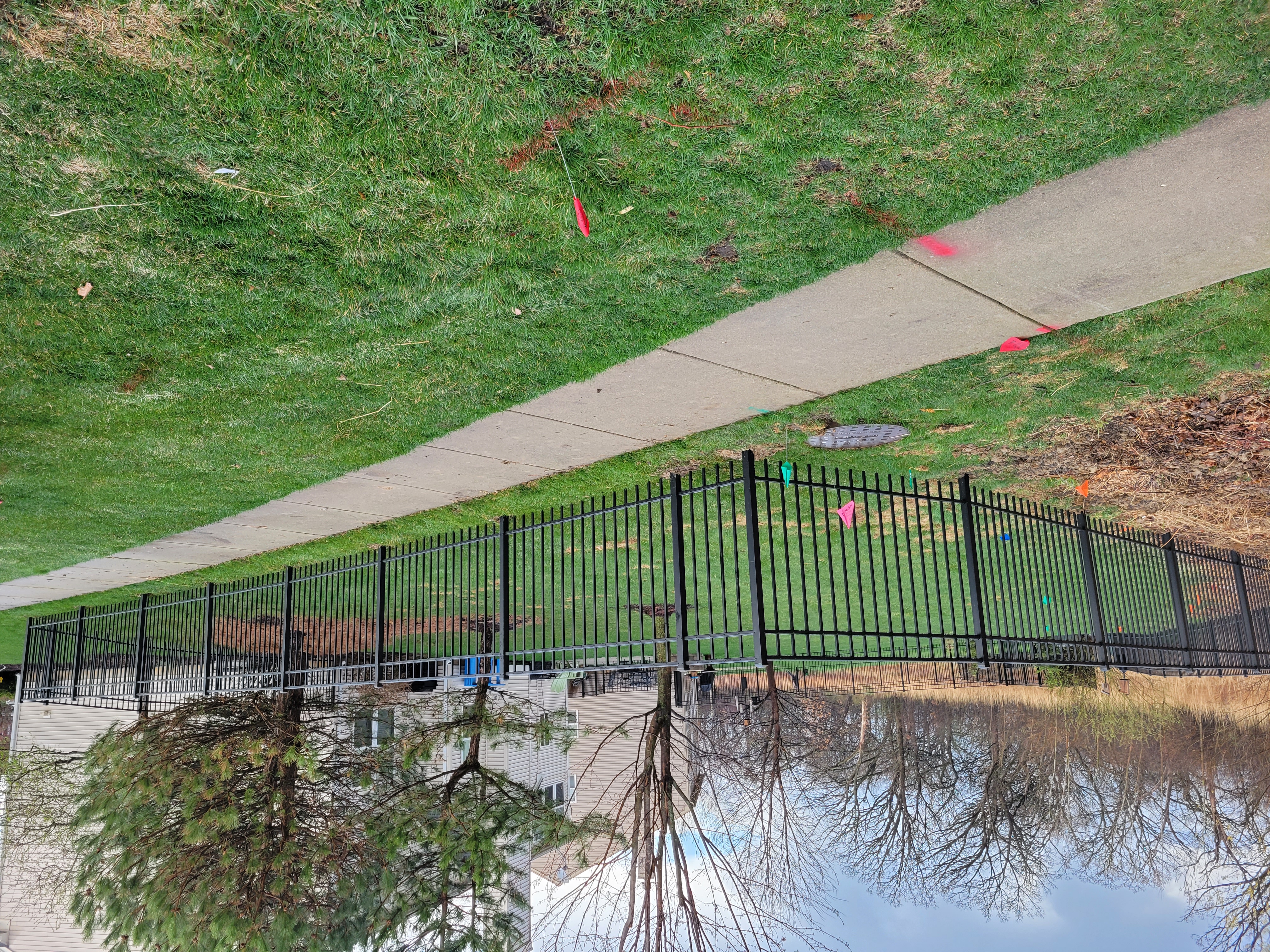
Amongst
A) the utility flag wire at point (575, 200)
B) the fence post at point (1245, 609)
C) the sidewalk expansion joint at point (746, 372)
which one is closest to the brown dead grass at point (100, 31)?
the utility flag wire at point (575, 200)

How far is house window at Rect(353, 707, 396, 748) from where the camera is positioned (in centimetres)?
953

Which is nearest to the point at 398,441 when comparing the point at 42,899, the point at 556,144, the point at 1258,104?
the point at 556,144

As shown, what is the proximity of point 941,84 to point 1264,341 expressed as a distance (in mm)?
3454

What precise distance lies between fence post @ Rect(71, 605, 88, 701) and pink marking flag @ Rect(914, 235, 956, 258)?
538 inches

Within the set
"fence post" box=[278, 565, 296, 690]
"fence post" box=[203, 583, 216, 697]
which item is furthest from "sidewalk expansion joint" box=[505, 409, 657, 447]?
"fence post" box=[203, 583, 216, 697]

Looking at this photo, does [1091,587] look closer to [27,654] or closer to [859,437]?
[859,437]

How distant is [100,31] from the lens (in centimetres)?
350

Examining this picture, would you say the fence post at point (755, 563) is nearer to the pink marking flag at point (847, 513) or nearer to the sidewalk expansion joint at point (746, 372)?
the sidewalk expansion joint at point (746, 372)

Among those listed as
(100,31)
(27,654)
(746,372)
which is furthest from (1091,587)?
(27,654)

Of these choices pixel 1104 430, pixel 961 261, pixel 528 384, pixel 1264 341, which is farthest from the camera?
pixel 1104 430

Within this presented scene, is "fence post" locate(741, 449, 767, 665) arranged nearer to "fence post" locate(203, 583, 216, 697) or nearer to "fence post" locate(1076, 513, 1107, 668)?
→ "fence post" locate(1076, 513, 1107, 668)

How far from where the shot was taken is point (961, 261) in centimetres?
483

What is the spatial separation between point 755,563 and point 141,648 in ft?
33.3

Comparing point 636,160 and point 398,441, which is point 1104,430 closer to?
point 636,160
